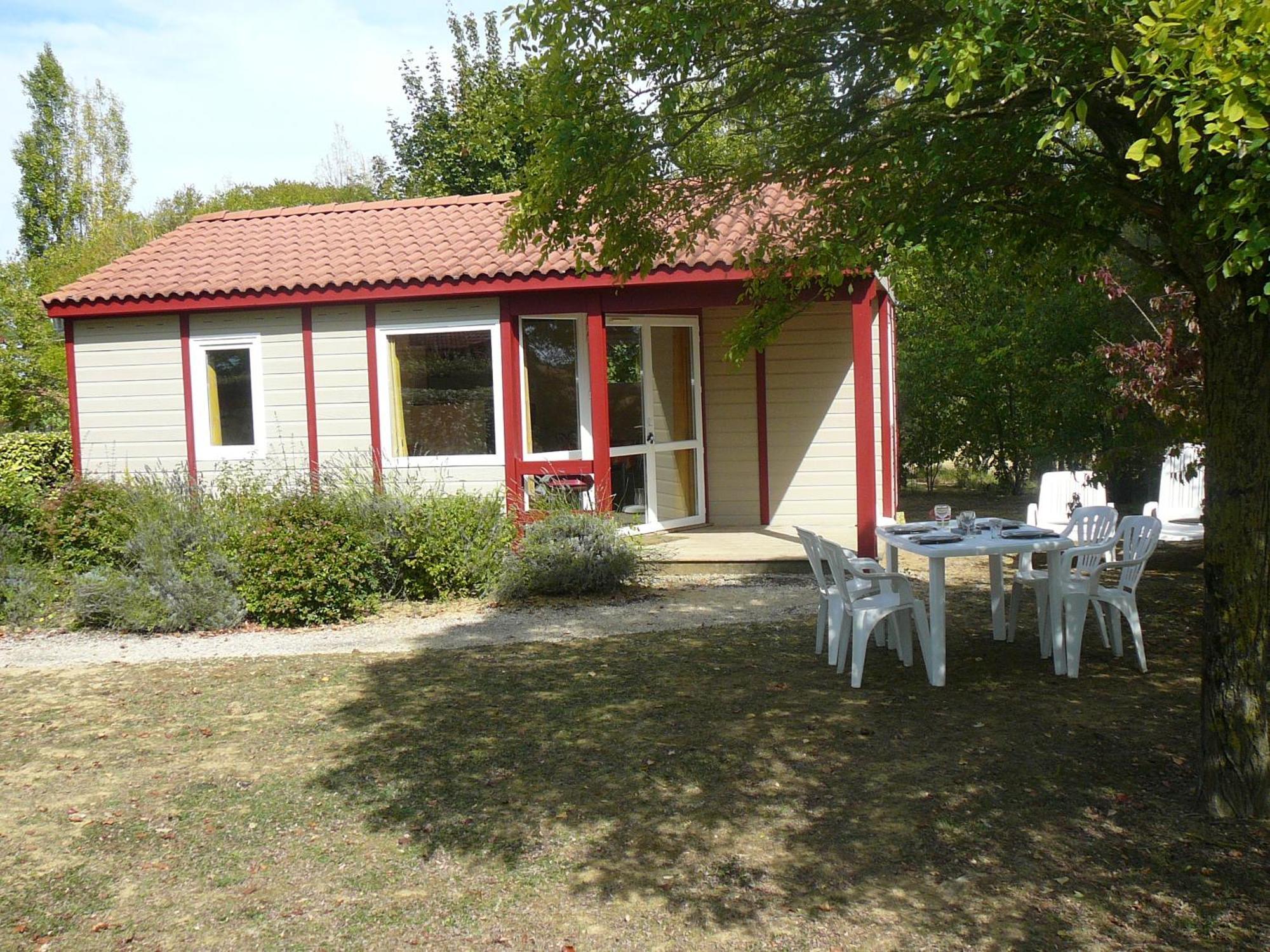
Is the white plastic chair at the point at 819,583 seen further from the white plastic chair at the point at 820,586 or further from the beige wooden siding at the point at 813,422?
the beige wooden siding at the point at 813,422

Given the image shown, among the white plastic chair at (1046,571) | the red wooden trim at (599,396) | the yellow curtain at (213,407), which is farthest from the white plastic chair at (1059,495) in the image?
the yellow curtain at (213,407)

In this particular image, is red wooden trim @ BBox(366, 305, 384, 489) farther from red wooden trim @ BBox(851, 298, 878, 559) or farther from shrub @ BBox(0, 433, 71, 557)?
red wooden trim @ BBox(851, 298, 878, 559)

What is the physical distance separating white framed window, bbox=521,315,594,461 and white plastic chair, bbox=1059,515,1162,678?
575cm

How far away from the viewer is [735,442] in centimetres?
1317

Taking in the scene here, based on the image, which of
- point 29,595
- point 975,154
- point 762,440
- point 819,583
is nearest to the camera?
point 975,154

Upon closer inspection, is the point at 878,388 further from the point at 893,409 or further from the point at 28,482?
the point at 28,482

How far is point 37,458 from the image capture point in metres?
14.2

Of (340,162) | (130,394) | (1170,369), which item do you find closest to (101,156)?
(340,162)

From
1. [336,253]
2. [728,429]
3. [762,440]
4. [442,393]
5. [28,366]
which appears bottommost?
[762,440]

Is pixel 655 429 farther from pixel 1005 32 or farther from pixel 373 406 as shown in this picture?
pixel 1005 32

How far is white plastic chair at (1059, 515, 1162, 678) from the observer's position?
6.57 meters

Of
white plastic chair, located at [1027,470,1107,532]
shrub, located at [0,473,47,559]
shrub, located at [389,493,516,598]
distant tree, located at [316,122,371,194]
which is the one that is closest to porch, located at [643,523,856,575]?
shrub, located at [389,493,516,598]

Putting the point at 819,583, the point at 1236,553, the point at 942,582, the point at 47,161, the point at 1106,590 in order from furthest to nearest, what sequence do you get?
the point at 47,161 → the point at 819,583 → the point at 1106,590 → the point at 942,582 → the point at 1236,553

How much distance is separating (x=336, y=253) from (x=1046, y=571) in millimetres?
8478
